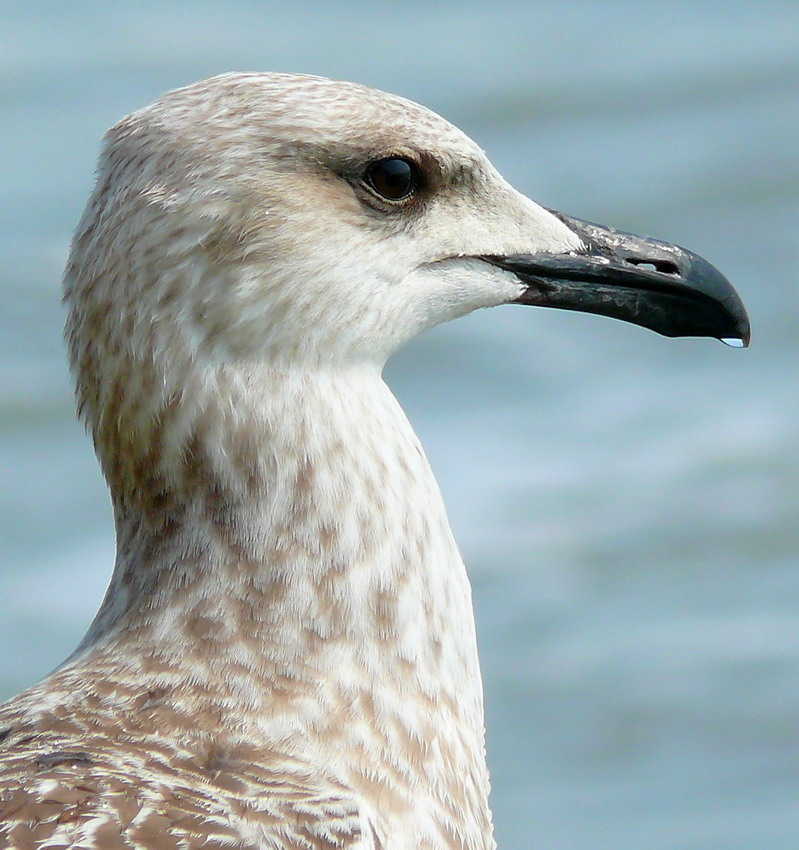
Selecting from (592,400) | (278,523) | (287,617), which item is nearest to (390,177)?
(278,523)

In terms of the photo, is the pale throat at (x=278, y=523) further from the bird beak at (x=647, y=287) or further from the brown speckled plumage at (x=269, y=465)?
the bird beak at (x=647, y=287)

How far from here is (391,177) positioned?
162 inches

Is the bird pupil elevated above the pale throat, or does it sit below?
above

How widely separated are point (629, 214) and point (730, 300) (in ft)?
15.8

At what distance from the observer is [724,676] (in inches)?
290

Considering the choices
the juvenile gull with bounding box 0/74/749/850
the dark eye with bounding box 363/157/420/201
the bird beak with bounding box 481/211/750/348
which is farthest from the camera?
the bird beak with bounding box 481/211/750/348

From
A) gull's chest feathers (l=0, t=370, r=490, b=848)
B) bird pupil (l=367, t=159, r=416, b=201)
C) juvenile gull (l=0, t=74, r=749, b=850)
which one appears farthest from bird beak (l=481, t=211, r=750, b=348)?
gull's chest feathers (l=0, t=370, r=490, b=848)

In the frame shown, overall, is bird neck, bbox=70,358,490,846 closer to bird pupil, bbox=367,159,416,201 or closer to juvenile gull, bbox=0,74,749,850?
juvenile gull, bbox=0,74,749,850

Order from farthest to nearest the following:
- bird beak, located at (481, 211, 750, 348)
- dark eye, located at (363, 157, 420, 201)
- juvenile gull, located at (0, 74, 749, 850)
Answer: bird beak, located at (481, 211, 750, 348)
dark eye, located at (363, 157, 420, 201)
juvenile gull, located at (0, 74, 749, 850)

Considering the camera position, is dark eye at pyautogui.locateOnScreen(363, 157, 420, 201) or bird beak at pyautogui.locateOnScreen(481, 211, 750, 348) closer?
dark eye at pyautogui.locateOnScreen(363, 157, 420, 201)

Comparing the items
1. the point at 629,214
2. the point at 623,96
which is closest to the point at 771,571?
the point at 629,214

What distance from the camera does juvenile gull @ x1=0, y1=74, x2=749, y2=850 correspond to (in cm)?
391

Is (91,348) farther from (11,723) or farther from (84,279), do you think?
(11,723)

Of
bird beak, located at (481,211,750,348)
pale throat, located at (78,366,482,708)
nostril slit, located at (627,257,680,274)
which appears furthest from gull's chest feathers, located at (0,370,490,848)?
nostril slit, located at (627,257,680,274)
